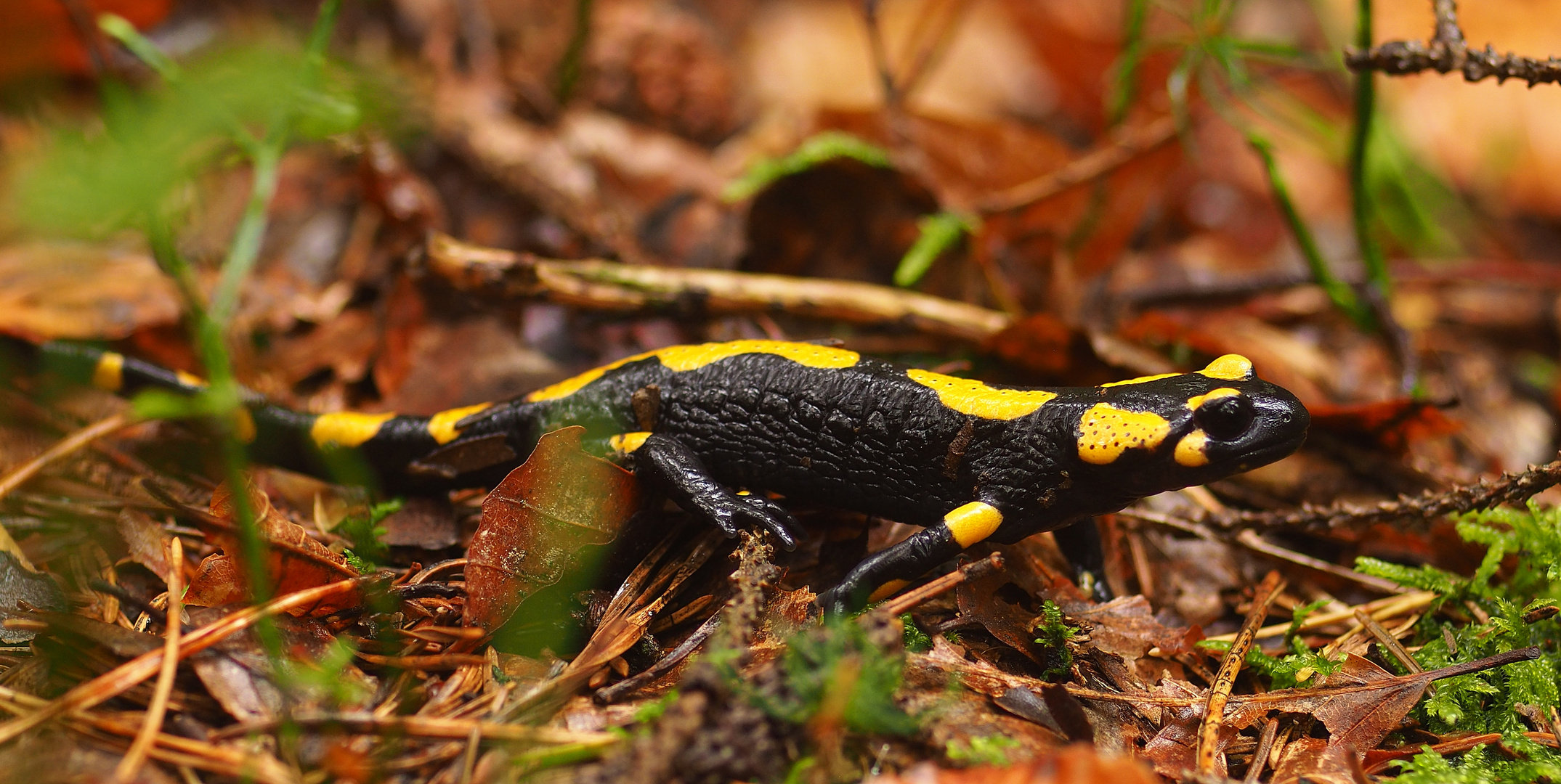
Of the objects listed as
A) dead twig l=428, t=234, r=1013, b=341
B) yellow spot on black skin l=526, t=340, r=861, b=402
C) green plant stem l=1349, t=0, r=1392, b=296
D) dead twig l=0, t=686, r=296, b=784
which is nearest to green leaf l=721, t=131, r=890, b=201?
dead twig l=428, t=234, r=1013, b=341

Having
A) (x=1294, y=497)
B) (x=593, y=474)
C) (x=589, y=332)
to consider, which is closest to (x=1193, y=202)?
(x=1294, y=497)

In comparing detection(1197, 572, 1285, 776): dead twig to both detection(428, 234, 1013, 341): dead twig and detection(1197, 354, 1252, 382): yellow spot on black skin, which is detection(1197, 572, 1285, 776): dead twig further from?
detection(428, 234, 1013, 341): dead twig

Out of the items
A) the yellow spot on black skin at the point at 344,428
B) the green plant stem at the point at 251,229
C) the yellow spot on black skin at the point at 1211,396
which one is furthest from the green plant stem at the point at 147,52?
the yellow spot on black skin at the point at 1211,396

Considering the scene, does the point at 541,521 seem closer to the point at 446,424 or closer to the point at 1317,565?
the point at 446,424

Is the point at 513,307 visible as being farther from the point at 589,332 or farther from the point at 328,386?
the point at 328,386

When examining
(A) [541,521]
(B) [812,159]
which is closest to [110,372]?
(A) [541,521]

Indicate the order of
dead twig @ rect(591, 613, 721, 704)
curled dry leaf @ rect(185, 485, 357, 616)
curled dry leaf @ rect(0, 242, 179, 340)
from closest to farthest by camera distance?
1. dead twig @ rect(591, 613, 721, 704)
2. curled dry leaf @ rect(185, 485, 357, 616)
3. curled dry leaf @ rect(0, 242, 179, 340)
